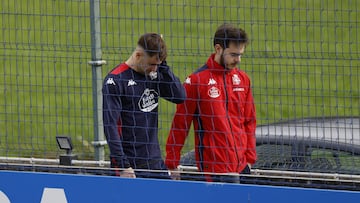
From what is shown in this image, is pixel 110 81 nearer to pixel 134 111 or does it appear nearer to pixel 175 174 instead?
pixel 134 111

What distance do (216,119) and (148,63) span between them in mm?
648

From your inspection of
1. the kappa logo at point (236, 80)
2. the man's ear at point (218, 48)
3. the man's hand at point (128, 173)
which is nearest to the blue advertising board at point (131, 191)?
the man's hand at point (128, 173)

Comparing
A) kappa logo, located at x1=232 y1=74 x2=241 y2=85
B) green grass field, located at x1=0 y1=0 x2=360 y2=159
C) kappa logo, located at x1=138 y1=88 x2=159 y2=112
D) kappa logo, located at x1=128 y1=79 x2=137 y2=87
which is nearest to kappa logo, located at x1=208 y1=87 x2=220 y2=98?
kappa logo, located at x1=232 y1=74 x2=241 y2=85

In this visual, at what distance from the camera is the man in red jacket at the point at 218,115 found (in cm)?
609

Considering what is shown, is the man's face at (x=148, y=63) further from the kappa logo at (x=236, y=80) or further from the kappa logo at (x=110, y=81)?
the kappa logo at (x=236, y=80)

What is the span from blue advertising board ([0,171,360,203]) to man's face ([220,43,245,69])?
90 centimetres

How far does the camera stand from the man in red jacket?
6086mm

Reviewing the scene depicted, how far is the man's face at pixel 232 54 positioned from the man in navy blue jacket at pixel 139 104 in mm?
381

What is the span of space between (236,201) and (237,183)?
0.20m

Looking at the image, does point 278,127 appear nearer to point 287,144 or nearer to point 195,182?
point 287,144

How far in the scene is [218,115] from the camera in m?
6.06

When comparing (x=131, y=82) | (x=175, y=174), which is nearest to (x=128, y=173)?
(x=175, y=174)

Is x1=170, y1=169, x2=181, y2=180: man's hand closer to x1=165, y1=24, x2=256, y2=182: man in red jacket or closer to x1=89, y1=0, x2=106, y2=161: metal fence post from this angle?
x1=165, y1=24, x2=256, y2=182: man in red jacket

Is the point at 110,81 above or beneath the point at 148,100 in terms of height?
above
